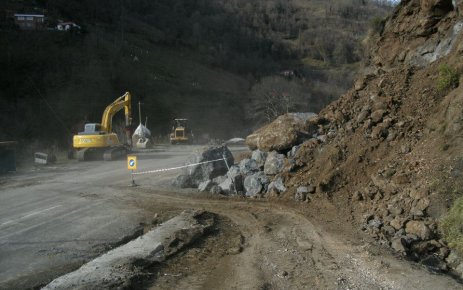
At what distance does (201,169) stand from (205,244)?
7800 mm

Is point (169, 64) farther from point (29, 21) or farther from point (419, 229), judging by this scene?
point (419, 229)

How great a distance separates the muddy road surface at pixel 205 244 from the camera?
7539 millimetres

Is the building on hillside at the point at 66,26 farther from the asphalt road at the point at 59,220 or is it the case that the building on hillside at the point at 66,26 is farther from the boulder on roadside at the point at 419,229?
the boulder on roadside at the point at 419,229

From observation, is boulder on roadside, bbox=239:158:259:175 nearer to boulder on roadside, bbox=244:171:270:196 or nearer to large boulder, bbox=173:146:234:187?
boulder on roadside, bbox=244:171:270:196

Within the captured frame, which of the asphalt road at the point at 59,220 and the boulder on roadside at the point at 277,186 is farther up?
the boulder on roadside at the point at 277,186

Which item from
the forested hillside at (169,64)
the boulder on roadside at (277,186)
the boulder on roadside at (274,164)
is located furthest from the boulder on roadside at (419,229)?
the forested hillside at (169,64)

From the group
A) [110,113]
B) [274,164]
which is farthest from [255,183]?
[110,113]

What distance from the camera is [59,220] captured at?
12.2 m

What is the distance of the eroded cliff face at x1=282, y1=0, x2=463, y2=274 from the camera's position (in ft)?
33.4

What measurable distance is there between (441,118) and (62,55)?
55674 mm

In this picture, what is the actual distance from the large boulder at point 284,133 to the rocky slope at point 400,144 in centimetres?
18

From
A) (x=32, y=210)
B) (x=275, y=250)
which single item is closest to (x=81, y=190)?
(x=32, y=210)

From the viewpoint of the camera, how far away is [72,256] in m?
9.20

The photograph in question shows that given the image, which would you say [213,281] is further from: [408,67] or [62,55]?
[62,55]
